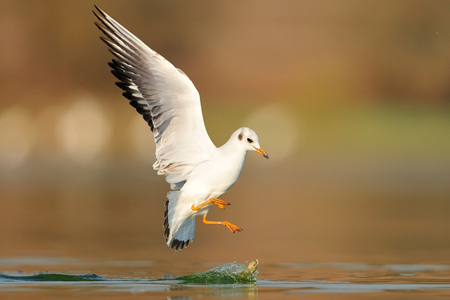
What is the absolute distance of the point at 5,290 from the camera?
8391mm

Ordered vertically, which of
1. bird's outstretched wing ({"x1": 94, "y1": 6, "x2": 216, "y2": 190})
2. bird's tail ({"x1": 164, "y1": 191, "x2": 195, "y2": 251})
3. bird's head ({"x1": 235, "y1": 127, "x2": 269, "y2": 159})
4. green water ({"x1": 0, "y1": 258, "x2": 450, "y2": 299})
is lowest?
green water ({"x1": 0, "y1": 258, "x2": 450, "y2": 299})

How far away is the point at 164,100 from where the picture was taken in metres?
9.78

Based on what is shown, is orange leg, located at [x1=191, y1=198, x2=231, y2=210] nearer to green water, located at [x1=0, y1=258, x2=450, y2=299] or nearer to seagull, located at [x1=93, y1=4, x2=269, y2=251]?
seagull, located at [x1=93, y1=4, x2=269, y2=251]

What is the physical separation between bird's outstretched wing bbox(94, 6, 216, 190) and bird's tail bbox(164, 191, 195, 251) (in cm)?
37

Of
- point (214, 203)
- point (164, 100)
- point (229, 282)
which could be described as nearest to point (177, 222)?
point (214, 203)

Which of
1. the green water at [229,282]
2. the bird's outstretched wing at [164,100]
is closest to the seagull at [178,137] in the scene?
the bird's outstretched wing at [164,100]

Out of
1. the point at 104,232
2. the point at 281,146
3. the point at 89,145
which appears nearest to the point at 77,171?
the point at 89,145

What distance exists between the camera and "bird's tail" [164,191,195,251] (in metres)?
10.1

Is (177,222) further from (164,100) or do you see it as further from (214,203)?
(164,100)

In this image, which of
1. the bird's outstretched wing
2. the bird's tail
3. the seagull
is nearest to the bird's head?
the seagull

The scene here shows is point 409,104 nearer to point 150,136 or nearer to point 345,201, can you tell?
point 150,136

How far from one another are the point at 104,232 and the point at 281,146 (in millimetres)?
21534

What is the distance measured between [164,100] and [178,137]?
55cm

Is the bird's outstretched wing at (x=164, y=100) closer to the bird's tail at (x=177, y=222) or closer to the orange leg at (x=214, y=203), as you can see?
the bird's tail at (x=177, y=222)
